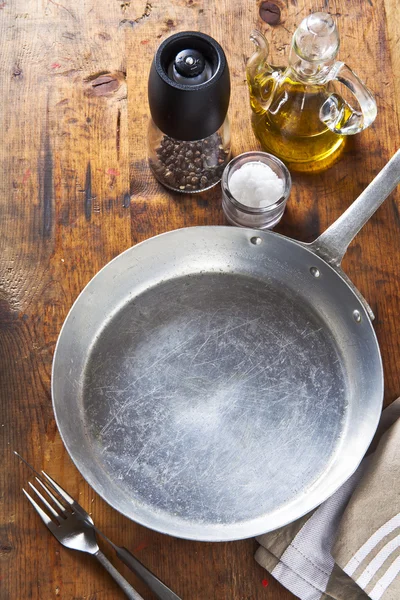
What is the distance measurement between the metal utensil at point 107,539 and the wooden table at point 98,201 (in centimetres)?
1

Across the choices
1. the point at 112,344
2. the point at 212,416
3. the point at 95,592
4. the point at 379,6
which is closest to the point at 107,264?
the point at 112,344

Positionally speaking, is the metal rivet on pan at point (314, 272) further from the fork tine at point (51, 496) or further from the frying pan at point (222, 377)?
the fork tine at point (51, 496)

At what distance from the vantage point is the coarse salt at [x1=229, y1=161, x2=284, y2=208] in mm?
729

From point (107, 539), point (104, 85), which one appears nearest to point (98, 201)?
point (104, 85)

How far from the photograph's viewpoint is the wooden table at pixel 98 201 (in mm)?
701

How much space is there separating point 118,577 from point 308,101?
50 cm

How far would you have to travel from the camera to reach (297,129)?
0.74 metres

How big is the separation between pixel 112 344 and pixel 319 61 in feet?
1.14

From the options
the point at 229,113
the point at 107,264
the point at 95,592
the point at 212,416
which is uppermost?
the point at 229,113

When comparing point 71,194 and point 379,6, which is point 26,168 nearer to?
point 71,194

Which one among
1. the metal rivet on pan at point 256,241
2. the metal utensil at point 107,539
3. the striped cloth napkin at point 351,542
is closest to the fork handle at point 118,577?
the metal utensil at point 107,539

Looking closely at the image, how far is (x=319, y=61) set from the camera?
68 cm

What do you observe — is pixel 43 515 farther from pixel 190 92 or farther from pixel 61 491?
pixel 190 92

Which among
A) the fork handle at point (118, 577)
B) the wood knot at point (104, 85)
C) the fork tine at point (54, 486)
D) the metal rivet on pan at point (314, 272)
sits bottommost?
the fork handle at point (118, 577)
